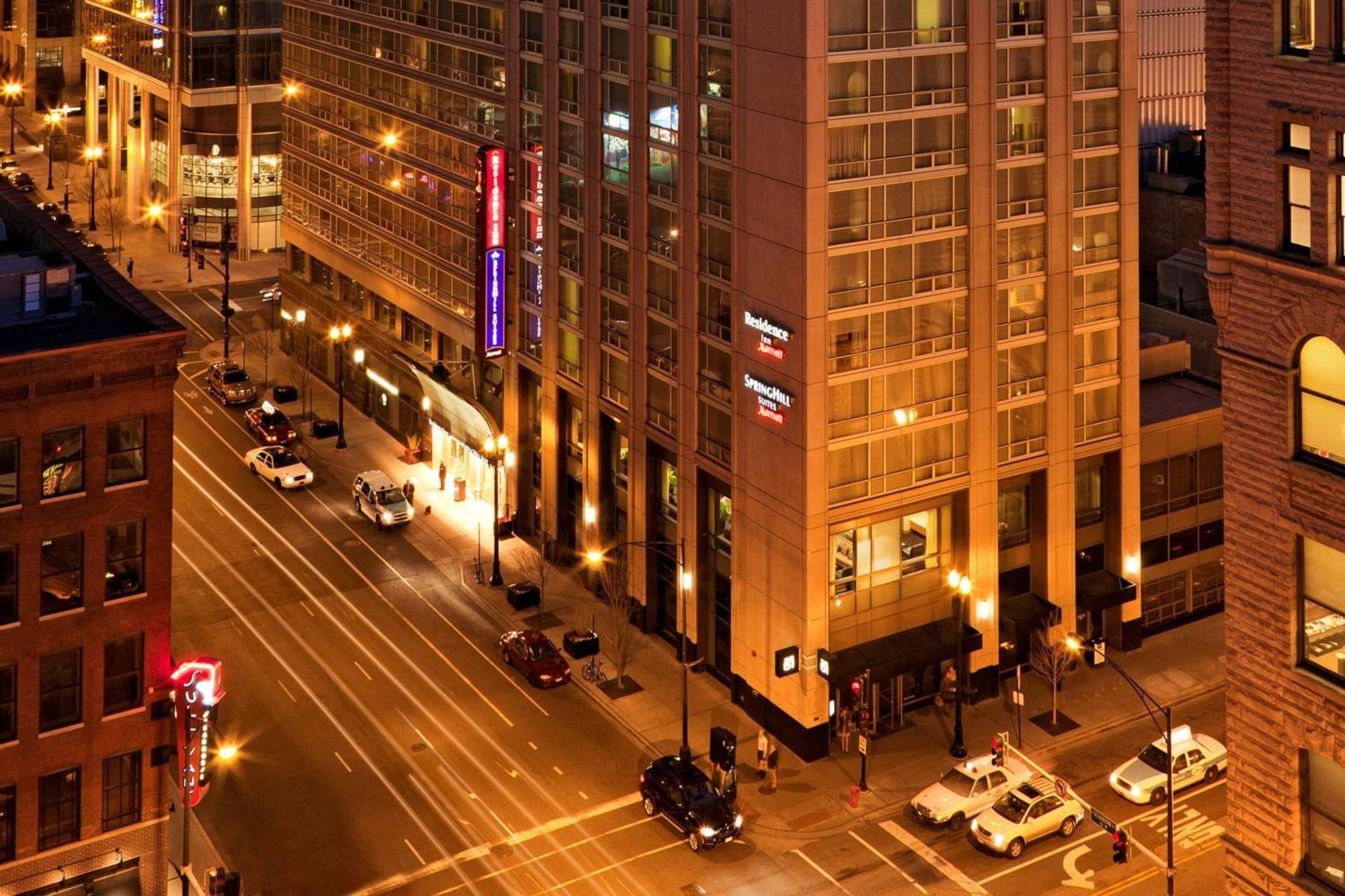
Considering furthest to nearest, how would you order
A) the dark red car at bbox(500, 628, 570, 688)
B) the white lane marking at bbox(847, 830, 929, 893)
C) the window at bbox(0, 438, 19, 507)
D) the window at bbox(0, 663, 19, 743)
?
the dark red car at bbox(500, 628, 570, 688) → the white lane marking at bbox(847, 830, 929, 893) → the window at bbox(0, 663, 19, 743) → the window at bbox(0, 438, 19, 507)

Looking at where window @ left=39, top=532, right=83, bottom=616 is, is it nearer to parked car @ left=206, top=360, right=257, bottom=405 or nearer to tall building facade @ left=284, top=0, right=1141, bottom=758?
tall building facade @ left=284, top=0, right=1141, bottom=758

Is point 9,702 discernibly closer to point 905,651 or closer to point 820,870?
point 820,870

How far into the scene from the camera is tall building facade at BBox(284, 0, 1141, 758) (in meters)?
60.1

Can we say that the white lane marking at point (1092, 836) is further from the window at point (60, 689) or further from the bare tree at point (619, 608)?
the window at point (60, 689)

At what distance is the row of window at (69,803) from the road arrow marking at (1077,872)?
2934cm

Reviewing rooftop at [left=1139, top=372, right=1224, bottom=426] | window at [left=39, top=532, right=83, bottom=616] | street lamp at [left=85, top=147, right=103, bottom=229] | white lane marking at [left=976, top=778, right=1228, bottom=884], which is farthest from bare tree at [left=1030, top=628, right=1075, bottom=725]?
street lamp at [left=85, top=147, right=103, bottom=229]

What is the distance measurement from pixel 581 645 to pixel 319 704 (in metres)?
11.0

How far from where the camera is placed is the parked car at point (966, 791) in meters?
56.9

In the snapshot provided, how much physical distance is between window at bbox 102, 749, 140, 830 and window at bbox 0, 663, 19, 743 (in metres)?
2.89

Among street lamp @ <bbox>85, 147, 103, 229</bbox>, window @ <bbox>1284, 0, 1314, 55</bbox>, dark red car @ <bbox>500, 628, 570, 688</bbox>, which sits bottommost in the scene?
dark red car @ <bbox>500, 628, 570, 688</bbox>

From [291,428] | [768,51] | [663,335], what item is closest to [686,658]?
[663,335]

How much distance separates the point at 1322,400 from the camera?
31.8 m

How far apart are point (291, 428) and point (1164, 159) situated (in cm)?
5497

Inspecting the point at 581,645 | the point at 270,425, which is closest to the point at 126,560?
the point at 581,645
